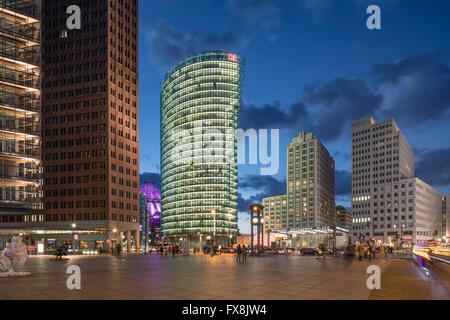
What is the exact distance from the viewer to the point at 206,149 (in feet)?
550

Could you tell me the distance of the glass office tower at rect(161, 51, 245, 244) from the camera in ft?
548

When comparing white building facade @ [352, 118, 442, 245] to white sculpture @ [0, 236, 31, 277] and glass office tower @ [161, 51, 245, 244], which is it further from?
white sculpture @ [0, 236, 31, 277]

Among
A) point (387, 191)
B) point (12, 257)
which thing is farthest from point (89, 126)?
point (387, 191)

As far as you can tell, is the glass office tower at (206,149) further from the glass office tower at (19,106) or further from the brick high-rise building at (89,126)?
the glass office tower at (19,106)

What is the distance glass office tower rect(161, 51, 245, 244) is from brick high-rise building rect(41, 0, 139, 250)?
51.7 m

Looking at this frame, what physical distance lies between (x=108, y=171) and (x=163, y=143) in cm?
9005

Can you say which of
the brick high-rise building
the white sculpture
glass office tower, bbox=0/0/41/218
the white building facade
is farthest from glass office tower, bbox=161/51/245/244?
the white sculpture

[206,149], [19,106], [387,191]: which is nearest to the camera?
[19,106]

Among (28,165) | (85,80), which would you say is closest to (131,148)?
(85,80)

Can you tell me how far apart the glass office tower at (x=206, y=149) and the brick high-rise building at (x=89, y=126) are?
51.7m

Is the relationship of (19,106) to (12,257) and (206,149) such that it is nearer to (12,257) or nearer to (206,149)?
(12,257)

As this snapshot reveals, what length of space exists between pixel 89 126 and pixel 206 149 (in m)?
65.8

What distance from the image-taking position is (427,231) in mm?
172875
